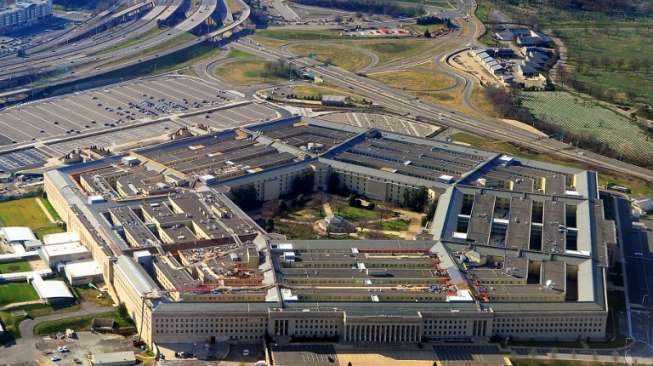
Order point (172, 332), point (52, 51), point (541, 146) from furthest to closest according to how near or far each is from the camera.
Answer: point (52, 51) < point (541, 146) < point (172, 332)

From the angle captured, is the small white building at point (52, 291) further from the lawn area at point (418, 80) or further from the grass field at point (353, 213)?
the lawn area at point (418, 80)

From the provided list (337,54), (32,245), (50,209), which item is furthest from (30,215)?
(337,54)

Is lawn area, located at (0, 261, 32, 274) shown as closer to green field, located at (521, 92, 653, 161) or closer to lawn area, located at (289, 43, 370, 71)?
green field, located at (521, 92, 653, 161)

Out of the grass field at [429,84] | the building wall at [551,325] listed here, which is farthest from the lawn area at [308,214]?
the grass field at [429,84]

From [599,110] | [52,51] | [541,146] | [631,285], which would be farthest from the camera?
[52,51]

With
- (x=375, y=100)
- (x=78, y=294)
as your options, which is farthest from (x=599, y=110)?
(x=78, y=294)

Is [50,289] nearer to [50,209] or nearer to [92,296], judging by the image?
[92,296]

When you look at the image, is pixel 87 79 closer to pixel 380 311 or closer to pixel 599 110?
pixel 599 110
